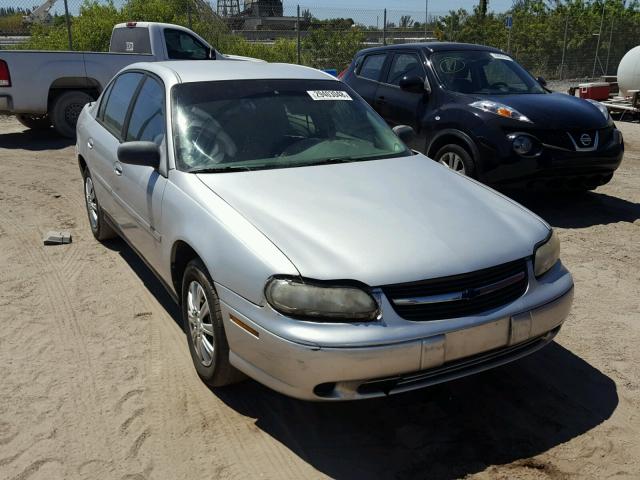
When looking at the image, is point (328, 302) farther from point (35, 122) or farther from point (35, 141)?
point (35, 122)

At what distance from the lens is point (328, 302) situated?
8.73 feet

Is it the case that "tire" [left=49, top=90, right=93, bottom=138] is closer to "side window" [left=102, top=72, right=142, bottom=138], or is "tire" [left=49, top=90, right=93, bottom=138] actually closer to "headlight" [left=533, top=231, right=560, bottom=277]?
"side window" [left=102, top=72, right=142, bottom=138]

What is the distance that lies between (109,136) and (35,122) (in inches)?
310

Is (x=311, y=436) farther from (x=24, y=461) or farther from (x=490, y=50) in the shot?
(x=490, y=50)

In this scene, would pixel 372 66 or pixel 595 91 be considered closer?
pixel 372 66

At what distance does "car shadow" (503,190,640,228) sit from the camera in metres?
6.34

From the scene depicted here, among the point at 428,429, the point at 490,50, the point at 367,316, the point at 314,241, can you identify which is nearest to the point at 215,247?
the point at 314,241

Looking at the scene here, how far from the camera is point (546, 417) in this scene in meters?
3.15

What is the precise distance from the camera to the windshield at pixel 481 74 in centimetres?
709

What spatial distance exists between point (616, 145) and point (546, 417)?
423cm

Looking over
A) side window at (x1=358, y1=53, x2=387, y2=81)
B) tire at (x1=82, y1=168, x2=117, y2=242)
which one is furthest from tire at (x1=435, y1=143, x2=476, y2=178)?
tire at (x1=82, y1=168, x2=117, y2=242)

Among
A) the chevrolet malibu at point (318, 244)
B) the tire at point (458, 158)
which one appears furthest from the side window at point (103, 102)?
the tire at point (458, 158)

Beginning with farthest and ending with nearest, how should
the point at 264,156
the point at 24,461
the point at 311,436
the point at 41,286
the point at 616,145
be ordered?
1. the point at 616,145
2. the point at 41,286
3. the point at 264,156
4. the point at 311,436
5. the point at 24,461

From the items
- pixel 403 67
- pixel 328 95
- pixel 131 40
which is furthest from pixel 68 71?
pixel 328 95
